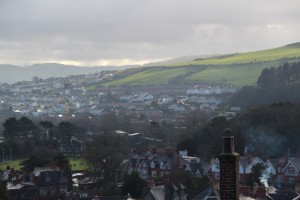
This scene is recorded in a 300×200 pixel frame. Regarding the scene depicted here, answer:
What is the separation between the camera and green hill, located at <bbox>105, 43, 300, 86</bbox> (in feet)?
391

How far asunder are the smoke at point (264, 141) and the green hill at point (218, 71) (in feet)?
204

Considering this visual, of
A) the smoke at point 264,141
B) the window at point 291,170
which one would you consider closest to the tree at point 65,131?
the smoke at point 264,141

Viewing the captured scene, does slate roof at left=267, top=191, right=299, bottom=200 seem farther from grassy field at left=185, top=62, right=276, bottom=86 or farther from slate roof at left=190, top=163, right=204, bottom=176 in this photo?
grassy field at left=185, top=62, right=276, bottom=86

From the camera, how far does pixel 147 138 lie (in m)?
63.4

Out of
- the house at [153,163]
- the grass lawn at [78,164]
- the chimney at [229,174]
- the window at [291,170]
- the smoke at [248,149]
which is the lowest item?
the grass lawn at [78,164]

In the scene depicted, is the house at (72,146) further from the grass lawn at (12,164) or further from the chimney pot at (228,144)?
the chimney pot at (228,144)

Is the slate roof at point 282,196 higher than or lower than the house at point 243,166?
higher

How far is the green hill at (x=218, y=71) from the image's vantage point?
11919cm

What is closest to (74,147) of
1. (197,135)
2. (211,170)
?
(197,135)

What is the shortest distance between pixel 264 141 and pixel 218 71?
87.4 meters

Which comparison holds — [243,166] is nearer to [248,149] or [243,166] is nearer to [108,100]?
[248,149]

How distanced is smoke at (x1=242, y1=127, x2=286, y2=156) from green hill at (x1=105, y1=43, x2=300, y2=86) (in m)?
62.1

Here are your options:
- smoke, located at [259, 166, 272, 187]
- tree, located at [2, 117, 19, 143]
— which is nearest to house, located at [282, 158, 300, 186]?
smoke, located at [259, 166, 272, 187]

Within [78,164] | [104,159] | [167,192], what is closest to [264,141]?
[104,159]
